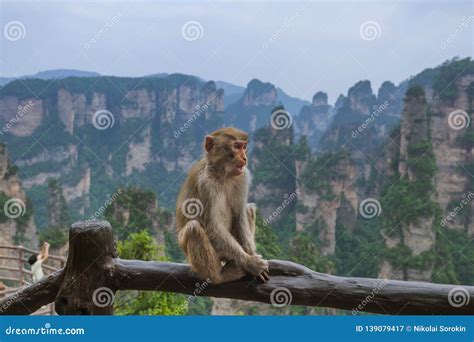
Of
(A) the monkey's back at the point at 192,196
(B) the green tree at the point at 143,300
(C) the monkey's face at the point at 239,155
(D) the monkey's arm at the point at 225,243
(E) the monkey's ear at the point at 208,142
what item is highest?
(E) the monkey's ear at the point at 208,142

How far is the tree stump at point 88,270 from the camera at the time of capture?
2221mm

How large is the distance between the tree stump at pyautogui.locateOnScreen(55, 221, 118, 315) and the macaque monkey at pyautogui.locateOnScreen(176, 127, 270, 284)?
1.04ft

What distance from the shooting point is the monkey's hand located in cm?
214

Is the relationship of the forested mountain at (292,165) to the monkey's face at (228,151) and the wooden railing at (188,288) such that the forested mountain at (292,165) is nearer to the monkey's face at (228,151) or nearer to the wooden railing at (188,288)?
the monkey's face at (228,151)

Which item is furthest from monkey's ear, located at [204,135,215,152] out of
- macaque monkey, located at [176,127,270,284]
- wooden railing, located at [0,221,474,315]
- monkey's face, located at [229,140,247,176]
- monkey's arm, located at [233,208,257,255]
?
wooden railing, located at [0,221,474,315]

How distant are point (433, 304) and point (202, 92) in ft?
130

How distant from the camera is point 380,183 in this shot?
2780 centimetres

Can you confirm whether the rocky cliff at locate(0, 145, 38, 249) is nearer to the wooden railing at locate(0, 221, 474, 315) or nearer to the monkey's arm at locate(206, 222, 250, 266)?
the wooden railing at locate(0, 221, 474, 315)

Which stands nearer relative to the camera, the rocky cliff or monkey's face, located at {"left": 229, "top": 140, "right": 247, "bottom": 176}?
monkey's face, located at {"left": 229, "top": 140, "right": 247, "bottom": 176}

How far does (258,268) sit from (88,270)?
67 cm

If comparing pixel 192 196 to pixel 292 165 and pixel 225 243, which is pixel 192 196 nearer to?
pixel 225 243

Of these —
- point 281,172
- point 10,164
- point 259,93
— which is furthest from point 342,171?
point 259,93

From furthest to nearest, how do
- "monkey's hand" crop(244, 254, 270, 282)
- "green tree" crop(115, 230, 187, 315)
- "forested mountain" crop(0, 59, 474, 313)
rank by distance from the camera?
1. "forested mountain" crop(0, 59, 474, 313)
2. "green tree" crop(115, 230, 187, 315)
3. "monkey's hand" crop(244, 254, 270, 282)

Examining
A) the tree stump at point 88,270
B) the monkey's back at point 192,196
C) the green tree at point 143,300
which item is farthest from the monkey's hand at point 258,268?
the green tree at point 143,300
